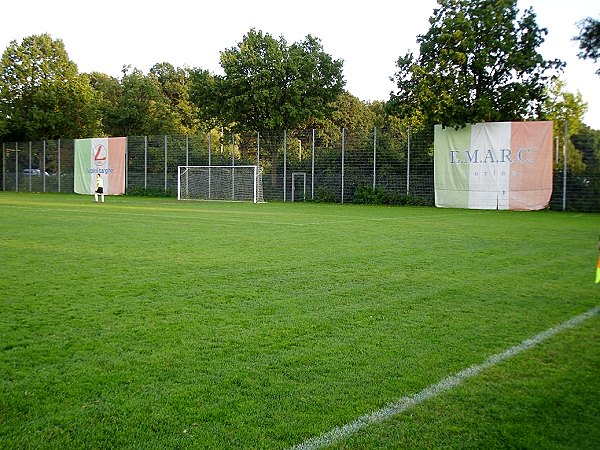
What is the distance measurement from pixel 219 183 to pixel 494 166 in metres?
15.9

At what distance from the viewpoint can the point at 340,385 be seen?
3.64 m

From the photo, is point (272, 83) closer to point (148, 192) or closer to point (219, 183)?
point (219, 183)

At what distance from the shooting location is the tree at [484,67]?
27359 millimetres

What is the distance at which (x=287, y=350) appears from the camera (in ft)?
14.2

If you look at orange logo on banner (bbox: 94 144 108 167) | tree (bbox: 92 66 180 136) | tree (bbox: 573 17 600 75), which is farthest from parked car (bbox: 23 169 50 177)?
tree (bbox: 573 17 600 75)

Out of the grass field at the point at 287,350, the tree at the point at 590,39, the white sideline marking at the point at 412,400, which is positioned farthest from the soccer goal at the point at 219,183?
the tree at the point at 590,39

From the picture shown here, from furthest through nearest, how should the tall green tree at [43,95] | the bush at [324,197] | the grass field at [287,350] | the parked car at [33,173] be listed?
the tall green tree at [43,95]
the parked car at [33,173]
the bush at [324,197]
the grass field at [287,350]

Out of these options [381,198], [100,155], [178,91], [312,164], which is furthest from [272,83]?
[178,91]

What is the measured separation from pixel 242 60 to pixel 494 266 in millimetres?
31737

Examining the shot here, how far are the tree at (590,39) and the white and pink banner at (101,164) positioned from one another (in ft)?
126

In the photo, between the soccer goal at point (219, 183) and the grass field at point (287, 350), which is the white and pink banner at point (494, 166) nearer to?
the soccer goal at point (219, 183)

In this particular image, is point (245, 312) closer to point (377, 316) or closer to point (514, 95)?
point (377, 316)

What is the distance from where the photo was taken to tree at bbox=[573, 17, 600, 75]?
3033 millimetres

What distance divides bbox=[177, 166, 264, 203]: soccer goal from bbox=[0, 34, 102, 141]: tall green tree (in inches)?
580
